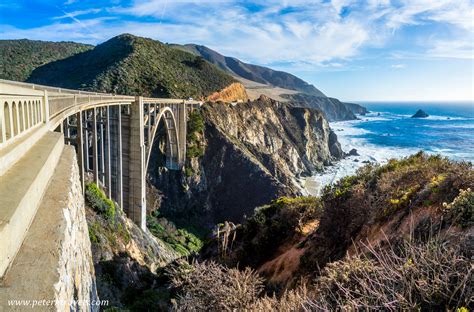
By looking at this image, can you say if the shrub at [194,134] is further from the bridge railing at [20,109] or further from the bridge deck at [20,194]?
the bridge deck at [20,194]

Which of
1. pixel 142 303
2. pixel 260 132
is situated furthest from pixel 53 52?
pixel 142 303

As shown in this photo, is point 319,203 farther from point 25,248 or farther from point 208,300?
point 25,248

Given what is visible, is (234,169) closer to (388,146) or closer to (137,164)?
(137,164)

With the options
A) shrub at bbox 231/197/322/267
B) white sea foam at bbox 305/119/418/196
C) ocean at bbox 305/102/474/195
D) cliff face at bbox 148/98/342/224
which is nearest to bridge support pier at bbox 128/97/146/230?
cliff face at bbox 148/98/342/224

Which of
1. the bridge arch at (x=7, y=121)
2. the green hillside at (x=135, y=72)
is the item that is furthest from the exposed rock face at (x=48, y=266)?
the green hillside at (x=135, y=72)

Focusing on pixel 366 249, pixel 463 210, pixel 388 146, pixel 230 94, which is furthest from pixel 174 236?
pixel 388 146

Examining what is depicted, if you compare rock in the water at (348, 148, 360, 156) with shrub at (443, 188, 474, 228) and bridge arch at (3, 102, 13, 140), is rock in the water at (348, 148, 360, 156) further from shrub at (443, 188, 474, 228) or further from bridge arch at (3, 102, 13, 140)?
bridge arch at (3, 102, 13, 140)
